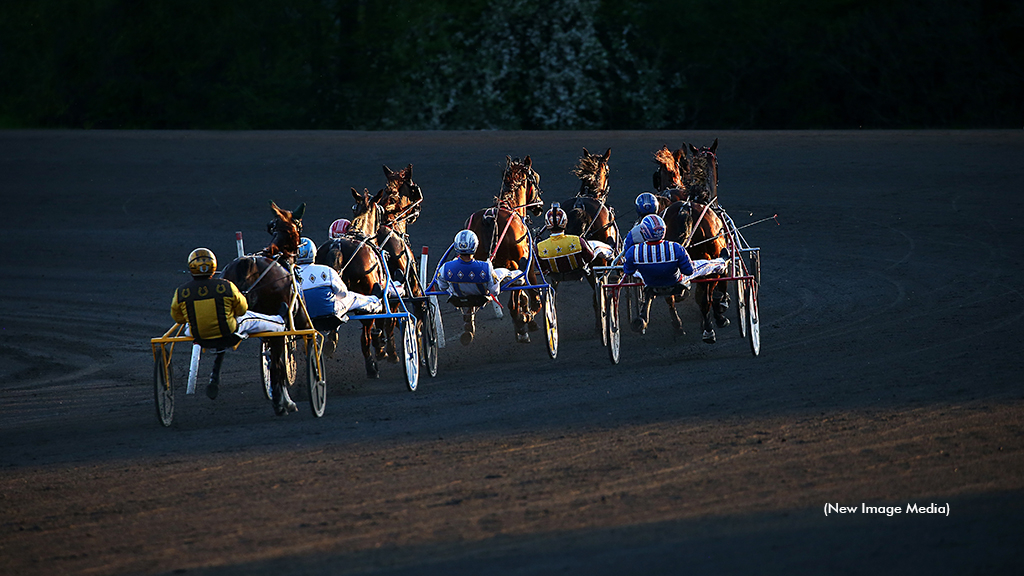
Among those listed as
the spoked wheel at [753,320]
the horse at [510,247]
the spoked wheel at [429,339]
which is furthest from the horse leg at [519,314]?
the spoked wheel at [753,320]

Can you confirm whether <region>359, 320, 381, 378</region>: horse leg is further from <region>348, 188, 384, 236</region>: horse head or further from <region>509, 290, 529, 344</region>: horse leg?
<region>509, 290, 529, 344</region>: horse leg

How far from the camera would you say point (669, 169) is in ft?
51.6

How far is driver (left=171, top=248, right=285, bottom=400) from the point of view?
9.05m

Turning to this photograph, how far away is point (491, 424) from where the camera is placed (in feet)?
30.1

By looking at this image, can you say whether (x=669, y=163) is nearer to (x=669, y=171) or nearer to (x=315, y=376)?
(x=669, y=171)

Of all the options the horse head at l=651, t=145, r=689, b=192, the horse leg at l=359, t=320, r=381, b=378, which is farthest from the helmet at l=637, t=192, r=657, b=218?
the horse leg at l=359, t=320, r=381, b=378

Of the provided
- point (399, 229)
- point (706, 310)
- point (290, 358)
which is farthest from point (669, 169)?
point (290, 358)

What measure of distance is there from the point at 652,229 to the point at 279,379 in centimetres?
391

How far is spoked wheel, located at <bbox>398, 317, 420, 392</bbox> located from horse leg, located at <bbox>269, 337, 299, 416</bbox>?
4.23 ft
